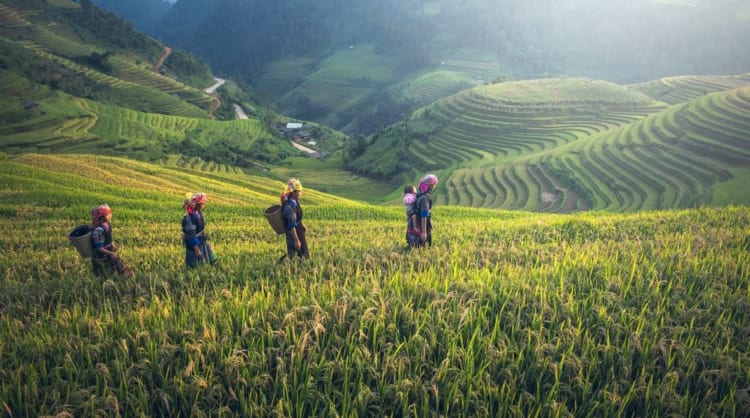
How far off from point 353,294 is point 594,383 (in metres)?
2.70

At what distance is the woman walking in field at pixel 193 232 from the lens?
7.62 m

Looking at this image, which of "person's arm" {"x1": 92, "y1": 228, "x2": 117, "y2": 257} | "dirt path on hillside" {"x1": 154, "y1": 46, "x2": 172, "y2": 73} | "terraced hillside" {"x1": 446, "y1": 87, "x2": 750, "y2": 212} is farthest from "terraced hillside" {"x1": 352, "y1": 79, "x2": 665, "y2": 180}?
"dirt path on hillside" {"x1": 154, "y1": 46, "x2": 172, "y2": 73}

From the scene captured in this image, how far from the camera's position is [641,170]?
5353 centimetres

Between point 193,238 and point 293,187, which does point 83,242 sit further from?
point 293,187

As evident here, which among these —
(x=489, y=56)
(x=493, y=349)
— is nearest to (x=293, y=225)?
(x=493, y=349)

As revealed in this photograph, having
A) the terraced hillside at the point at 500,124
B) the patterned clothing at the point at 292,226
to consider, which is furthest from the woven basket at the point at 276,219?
the terraced hillside at the point at 500,124

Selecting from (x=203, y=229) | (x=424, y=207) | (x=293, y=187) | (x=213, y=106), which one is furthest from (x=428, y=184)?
(x=213, y=106)

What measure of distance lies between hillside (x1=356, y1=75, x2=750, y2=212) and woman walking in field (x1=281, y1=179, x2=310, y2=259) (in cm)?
4705

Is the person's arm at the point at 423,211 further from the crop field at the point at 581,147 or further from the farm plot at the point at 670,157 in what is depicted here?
the crop field at the point at 581,147

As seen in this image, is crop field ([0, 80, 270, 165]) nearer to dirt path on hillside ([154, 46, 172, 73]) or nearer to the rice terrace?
the rice terrace

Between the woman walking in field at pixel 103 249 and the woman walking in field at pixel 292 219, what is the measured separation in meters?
2.70

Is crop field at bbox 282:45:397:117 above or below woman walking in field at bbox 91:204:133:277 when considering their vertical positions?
above

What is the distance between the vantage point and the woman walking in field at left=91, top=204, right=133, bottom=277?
6.96 m

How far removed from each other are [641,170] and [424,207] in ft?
184
